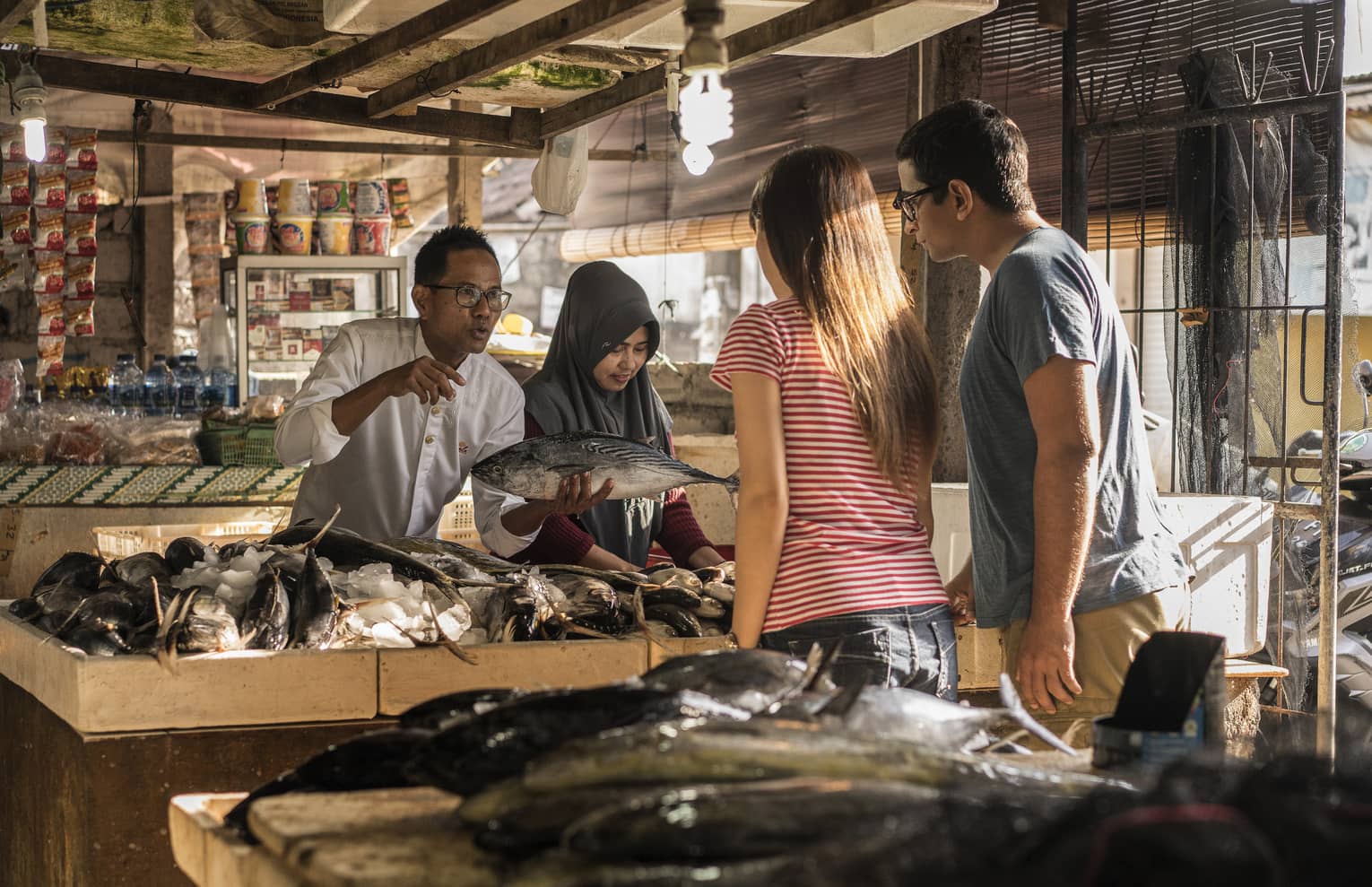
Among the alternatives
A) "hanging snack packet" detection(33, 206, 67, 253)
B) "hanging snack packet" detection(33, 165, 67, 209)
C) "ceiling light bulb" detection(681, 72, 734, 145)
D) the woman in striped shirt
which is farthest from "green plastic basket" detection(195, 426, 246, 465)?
"ceiling light bulb" detection(681, 72, 734, 145)

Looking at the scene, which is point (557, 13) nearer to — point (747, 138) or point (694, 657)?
point (694, 657)

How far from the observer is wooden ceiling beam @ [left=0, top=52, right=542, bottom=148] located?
4598mm

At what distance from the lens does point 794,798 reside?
143cm

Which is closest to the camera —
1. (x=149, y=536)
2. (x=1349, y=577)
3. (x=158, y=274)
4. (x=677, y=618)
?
(x=677, y=618)

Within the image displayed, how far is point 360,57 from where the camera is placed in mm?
3922

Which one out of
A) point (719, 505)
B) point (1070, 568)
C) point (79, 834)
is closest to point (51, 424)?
point (719, 505)

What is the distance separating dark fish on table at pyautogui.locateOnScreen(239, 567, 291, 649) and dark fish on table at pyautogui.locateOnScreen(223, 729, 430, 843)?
1.34 metres

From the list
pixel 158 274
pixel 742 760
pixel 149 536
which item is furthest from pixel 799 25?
pixel 158 274

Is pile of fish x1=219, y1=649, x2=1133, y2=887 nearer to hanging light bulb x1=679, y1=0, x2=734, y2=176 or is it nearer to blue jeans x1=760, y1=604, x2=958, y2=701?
blue jeans x1=760, y1=604, x2=958, y2=701

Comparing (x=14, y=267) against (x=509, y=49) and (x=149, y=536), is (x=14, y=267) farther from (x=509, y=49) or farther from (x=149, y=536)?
(x=509, y=49)

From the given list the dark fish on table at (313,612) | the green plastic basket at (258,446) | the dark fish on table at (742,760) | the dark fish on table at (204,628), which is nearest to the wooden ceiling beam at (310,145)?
the green plastic basket at (258,446)

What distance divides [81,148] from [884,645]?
7.71 meters

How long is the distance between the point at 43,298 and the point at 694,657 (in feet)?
26.6

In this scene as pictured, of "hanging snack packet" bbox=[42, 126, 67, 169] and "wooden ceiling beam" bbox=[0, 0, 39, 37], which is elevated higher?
"hanging snack packet" bbox=[42, 126, 67, 169]
